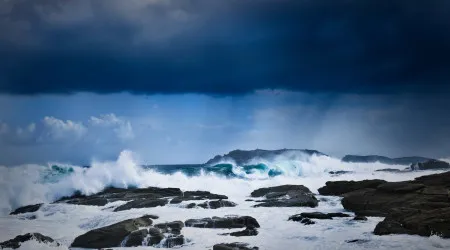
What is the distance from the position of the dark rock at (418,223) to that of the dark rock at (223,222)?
11.6 ft

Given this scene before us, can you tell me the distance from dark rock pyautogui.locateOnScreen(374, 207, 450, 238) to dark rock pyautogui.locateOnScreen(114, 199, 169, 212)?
30.4 feet

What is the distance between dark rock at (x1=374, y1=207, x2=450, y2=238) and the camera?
11141mm

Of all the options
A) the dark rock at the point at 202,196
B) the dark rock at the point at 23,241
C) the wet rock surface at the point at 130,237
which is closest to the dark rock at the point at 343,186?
the dark rock at the point at 202,196

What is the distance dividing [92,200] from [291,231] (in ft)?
35.2

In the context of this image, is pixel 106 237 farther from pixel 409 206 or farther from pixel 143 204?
pixel 409 206

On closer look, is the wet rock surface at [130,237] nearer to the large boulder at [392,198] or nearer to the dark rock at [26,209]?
the large boulder at [392,198]

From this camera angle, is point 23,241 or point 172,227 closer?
point 23,241

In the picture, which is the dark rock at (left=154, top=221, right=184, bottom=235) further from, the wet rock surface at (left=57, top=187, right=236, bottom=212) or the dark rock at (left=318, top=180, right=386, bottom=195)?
the dark rock at (left=318, top=180, right=386, bottom=195)

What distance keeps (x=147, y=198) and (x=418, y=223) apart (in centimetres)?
1188

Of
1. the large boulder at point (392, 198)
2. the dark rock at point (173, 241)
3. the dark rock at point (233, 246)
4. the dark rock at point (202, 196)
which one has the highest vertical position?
the dark rock at point (202, 196)

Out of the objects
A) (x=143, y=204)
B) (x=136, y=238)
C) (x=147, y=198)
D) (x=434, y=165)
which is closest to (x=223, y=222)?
(x=136, y=238)

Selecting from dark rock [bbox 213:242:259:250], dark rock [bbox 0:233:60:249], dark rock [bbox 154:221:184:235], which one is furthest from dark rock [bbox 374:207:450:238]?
dark rock [bbox 0:233:60:249]

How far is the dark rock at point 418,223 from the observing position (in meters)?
11.1

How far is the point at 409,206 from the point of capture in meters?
13.3
